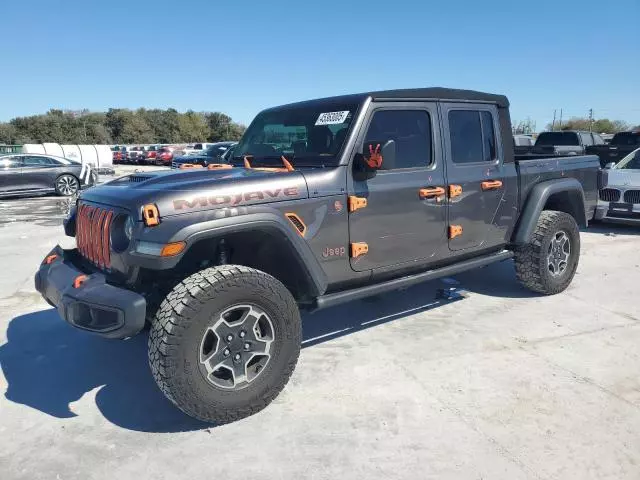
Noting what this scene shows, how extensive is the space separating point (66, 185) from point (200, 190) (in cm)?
1357

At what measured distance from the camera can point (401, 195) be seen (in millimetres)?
3551

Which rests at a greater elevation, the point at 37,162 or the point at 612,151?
the point at 37,162

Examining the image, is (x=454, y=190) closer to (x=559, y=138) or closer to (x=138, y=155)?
(x=559, y=138)

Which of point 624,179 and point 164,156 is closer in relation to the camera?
point 624,179

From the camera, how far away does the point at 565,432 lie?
2.69 m

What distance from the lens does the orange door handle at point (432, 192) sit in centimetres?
369

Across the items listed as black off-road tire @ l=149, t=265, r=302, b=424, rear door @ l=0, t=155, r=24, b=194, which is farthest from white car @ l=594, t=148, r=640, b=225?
rear door @ l=0, t=155, r=24, b=194

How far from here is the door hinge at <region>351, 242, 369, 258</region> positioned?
11.0 ft

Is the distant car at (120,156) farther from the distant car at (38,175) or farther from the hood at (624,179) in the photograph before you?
the hood at (624,179)

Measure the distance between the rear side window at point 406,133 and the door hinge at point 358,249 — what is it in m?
0.62

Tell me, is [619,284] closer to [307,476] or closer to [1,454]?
[307,476]

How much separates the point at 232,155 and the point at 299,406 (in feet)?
7.67

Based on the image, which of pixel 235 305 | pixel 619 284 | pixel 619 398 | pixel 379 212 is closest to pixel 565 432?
pixel 619 398

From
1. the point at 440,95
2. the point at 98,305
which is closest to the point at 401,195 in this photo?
the point at 440,95
